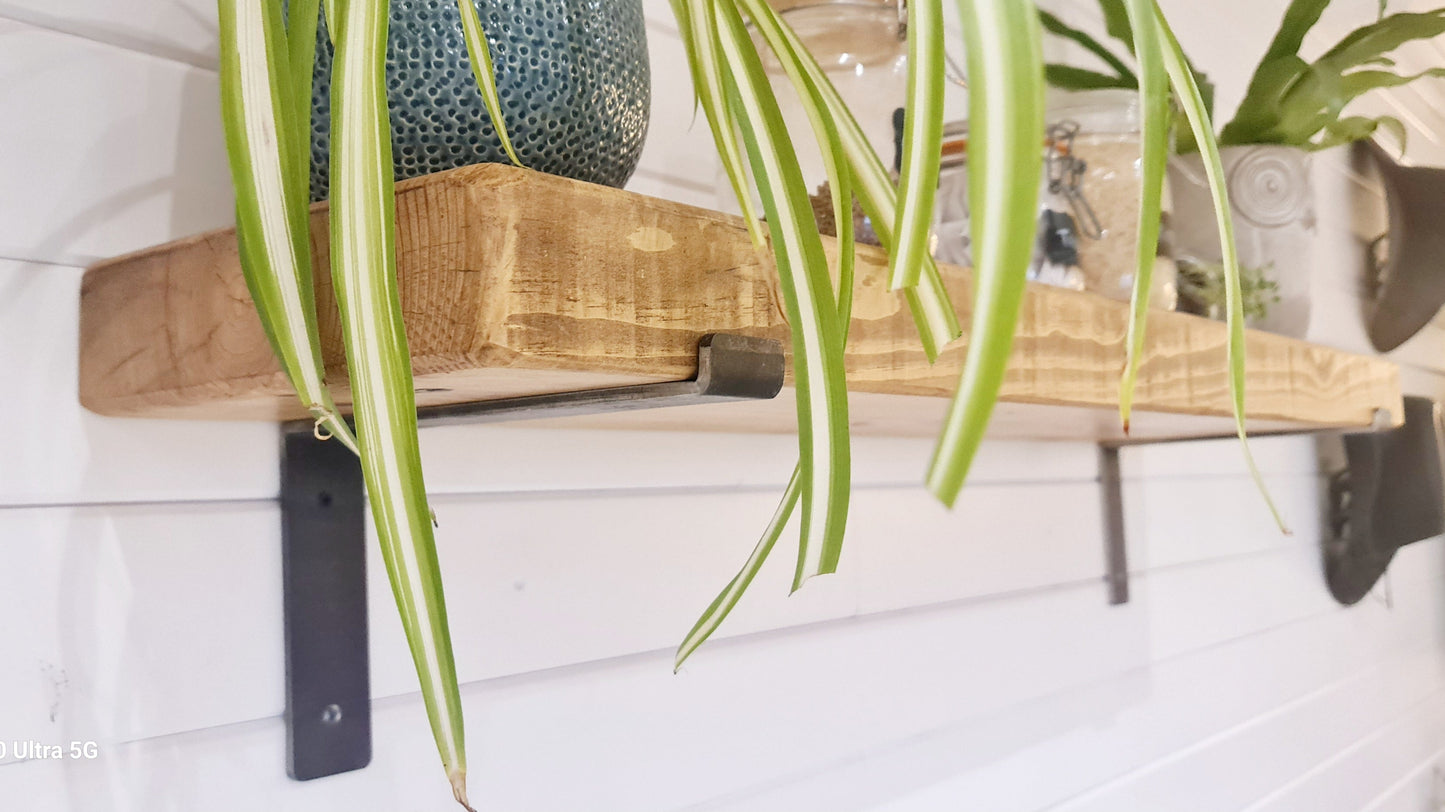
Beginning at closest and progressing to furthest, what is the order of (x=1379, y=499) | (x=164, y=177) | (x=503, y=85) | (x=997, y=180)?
(x=997, y=180), (x=503, y=85), (x=164, y=177), (x=1379, y=499)

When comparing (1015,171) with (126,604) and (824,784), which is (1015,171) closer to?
(126,604)

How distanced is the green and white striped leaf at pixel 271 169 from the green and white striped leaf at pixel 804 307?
0.13 metres

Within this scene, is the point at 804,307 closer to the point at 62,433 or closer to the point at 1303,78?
the point at 62,433

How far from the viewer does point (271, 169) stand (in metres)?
0.31

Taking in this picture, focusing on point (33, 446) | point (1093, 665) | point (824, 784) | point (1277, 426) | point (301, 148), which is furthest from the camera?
point (1093, 665)

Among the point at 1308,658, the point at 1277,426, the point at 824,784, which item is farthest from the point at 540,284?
the point at 1308,658

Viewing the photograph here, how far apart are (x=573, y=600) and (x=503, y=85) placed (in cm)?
37

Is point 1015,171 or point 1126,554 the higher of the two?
point 1015,171

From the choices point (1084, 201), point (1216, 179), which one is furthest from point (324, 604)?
point (1084, 201)

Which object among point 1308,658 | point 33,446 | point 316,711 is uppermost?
point 33,446

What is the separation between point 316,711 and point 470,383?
0.26 metres

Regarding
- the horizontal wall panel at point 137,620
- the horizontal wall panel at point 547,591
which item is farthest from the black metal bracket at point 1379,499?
the horizontal wall panel at point 137,620

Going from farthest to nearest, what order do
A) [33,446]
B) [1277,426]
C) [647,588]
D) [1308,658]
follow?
1. [1308,658]
2. [1277,426]
3. [647,588]
4. [33,446]

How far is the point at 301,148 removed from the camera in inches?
12.4
